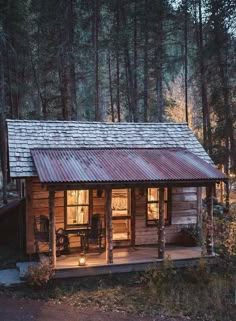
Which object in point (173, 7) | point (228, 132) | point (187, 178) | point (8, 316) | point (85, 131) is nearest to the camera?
point (8, 316)

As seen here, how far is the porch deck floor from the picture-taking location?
36.3ft

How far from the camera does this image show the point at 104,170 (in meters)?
11.3

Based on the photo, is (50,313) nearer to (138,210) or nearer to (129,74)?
(138,210)

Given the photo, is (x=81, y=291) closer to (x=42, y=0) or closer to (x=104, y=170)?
(x=104, y=170)

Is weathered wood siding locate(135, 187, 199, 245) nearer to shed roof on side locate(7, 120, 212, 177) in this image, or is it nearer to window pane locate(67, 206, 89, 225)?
shed roof on side locate(7, 120, 212, 177)

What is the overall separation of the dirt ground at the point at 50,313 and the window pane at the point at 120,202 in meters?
4.49

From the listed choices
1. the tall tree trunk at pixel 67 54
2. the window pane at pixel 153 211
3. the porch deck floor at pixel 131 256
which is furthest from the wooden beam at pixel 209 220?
the tall tree trunk at pixel 67 54

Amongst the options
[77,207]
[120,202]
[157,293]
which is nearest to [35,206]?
[77,207]

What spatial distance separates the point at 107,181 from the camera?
34.9ft

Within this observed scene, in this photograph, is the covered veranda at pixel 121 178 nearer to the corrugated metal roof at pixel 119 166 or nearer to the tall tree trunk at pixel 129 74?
the corrugated metal roof at pixel 119 166

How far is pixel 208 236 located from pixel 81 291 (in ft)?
13.9

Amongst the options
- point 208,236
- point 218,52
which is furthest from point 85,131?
point 218,52

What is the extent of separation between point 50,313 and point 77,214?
427cm

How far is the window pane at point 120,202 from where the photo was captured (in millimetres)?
13102
